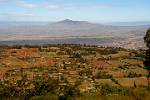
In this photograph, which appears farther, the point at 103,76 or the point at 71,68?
the point at 71,68

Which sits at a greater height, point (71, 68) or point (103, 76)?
point (71, 68)

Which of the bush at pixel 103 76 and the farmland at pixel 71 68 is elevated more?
the farmland at pixel 71 68

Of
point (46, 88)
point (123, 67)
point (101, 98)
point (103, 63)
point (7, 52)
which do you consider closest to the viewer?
point (101, 98)

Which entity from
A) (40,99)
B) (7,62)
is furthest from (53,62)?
(40,99)

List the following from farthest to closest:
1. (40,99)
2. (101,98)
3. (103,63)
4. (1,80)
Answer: (103,63) → (1,80) → (40,99) → (101,98)

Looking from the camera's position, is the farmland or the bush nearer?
the farmland

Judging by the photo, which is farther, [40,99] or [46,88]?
[46,88]

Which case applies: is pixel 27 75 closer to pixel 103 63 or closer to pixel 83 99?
pixel 103 63

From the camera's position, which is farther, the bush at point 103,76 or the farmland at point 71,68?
the bush at point 103,76

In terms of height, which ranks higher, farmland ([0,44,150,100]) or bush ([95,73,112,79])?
farmland ([0,44,150,100])

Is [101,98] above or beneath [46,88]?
above
